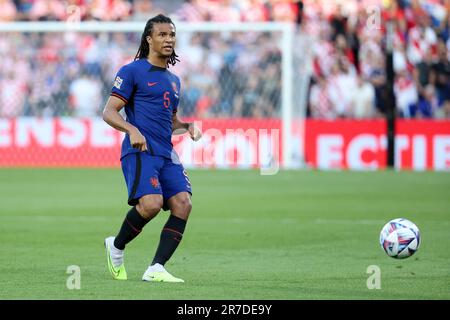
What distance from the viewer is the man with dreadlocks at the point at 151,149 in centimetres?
907

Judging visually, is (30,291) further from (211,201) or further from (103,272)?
(211,201)

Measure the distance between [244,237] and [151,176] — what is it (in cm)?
435

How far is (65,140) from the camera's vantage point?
1039 inches

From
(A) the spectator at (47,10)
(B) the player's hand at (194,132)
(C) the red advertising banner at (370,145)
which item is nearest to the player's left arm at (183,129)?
(B) the player's hand at (194,132)

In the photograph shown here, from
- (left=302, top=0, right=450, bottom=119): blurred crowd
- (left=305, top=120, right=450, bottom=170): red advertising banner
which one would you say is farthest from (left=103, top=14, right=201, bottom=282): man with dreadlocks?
(left=302, top=0, right=450, bottom=119): blurred crowd

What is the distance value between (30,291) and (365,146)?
18.3 metres

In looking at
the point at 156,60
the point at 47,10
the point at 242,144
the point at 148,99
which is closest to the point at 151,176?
the point at 148,99

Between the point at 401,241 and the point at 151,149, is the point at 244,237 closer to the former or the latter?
the point at 401,241

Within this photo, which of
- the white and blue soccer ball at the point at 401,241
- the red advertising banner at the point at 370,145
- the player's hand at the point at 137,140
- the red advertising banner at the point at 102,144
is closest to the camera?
the player's hand at the point at 137,140

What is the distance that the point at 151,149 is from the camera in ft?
30.1

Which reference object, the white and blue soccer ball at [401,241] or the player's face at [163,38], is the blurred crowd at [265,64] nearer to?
the white and blue soccer ball at [401,241]

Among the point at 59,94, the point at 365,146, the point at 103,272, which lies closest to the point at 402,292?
the point at 103,272

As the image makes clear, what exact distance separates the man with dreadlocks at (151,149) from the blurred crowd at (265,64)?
17008 millimetres

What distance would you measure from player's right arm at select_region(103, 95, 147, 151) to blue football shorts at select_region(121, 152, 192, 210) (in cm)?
21
